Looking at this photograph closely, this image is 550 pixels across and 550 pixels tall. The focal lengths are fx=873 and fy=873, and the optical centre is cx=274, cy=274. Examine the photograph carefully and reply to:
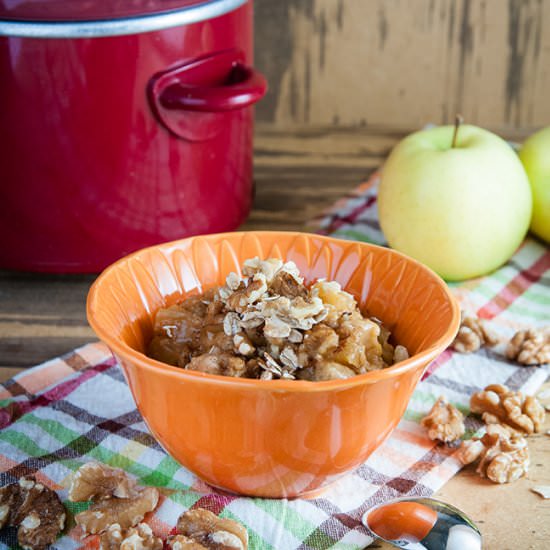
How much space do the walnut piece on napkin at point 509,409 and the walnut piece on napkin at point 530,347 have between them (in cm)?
8

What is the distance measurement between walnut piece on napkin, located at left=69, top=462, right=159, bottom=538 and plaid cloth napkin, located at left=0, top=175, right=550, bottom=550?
13 mm

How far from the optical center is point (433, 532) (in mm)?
672

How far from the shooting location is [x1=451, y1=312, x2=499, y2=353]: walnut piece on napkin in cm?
96

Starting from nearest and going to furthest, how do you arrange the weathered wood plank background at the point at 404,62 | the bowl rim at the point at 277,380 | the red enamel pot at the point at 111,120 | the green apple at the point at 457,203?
1. the bowl rim at the point at 277,380
2. the red enamel pot at the point at 111,120
3. the green apple at the point at 457,203
4. the weathered wood plank background at the point at 404,62

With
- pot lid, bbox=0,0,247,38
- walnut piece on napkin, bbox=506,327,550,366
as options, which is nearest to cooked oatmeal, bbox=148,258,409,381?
walnut piece on napkin, bbox=506,327,550,366

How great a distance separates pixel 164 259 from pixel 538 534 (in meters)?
0.40

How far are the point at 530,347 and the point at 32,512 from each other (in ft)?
1.77

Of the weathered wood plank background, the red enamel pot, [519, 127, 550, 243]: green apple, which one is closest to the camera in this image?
the red enamel pot

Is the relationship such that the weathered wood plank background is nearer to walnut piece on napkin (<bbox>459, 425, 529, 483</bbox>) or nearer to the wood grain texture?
the wood grain texture

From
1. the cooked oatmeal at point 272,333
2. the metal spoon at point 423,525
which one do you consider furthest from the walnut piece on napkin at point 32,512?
the metal spoon at point 423,525

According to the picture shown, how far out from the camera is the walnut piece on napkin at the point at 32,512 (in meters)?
0.68

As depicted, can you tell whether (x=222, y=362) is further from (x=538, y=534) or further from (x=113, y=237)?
(x=113, y=237)

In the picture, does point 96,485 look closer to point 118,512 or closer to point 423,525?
point 118,512

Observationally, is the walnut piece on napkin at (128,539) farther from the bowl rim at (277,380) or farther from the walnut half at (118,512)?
the bowl rim at (277,380)
